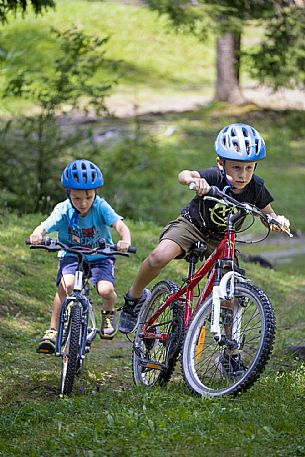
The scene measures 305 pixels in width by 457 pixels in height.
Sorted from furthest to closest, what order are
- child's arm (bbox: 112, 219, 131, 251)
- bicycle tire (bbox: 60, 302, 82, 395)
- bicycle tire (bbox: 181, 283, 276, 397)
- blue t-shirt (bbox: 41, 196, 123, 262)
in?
blue t-shirt (bbox: 41, 196, 123, 262) < child's arm (bbox: 112, 219, 131, 251) < bicycle tire (bbox: 60, 302, 82, 395) < bicycle tire (bbox: 181, 283, 276, 397)

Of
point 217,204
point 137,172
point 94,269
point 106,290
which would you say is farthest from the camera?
point 137,172

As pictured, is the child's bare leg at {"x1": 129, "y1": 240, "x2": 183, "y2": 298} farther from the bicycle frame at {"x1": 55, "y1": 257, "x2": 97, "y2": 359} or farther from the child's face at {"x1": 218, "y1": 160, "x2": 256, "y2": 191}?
the child's face at {"x1": 218, "y1": 160, "x2": 256, "y2": 191}

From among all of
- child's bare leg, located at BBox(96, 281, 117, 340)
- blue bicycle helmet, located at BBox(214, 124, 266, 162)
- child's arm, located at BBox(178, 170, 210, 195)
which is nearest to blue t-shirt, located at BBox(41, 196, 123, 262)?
child's bare leg, located at BBox(96, 281, 117, 340)

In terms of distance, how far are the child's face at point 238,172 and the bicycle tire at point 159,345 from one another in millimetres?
927

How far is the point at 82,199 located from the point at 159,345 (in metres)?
1.23

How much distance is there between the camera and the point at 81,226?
715 centimetres

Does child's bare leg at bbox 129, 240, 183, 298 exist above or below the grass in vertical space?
above

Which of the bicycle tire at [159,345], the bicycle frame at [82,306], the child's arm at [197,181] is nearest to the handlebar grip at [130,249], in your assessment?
the bicycle frame at [82,306]

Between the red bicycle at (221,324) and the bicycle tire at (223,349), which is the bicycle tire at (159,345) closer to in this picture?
the red bicycle at (221,324)

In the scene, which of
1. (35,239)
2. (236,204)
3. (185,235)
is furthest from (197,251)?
(35,239)

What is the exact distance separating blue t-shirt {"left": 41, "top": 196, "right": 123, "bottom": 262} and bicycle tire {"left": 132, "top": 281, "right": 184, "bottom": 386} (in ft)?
2.08

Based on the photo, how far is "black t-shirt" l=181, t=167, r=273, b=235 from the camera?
6422 mm

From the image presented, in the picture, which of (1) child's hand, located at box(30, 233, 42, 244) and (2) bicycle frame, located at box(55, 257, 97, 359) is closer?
(2) bicycle frame, located at box(55, 257, 97, 359)

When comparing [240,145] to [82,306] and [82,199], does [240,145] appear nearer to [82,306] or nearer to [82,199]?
[82,199]
